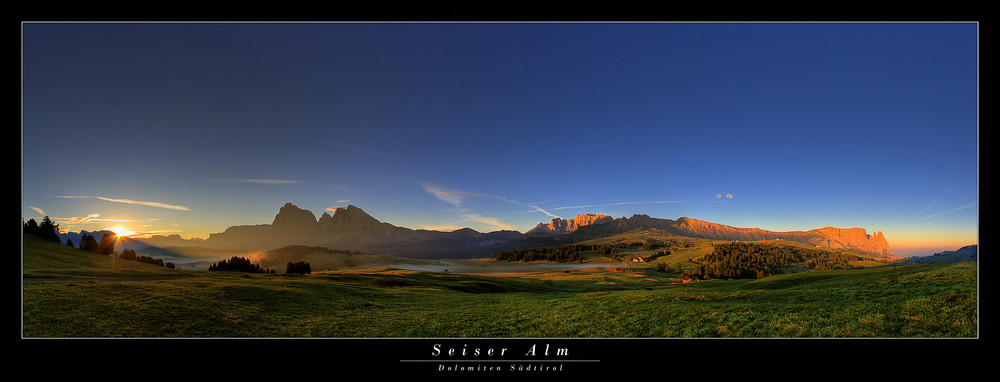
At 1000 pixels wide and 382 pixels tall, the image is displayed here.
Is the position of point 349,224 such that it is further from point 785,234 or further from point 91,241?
point 785,234

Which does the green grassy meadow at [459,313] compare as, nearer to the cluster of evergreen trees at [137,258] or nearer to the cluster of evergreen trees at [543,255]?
the cluster of evergreen trees at [137,258]

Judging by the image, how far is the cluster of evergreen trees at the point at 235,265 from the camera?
25.2 meters

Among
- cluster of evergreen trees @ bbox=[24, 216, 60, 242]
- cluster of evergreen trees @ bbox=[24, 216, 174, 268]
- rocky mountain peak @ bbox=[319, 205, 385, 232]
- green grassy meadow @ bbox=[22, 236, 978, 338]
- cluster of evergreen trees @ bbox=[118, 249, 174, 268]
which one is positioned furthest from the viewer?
rocky mountain peak @ bbox=[319, 205, 385, 232]

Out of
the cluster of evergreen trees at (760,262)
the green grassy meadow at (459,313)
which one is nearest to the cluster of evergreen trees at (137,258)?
the green grassy meadow at (459,313)

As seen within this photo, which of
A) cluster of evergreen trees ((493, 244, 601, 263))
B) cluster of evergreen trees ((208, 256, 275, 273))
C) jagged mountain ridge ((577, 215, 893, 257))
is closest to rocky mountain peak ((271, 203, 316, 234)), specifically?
cluster of evergreen trees ((208, 256, 275, 273))

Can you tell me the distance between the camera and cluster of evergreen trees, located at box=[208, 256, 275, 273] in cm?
2522

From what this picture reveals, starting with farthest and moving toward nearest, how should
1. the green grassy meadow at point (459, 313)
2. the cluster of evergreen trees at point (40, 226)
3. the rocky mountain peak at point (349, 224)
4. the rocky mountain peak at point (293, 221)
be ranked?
the rocky mountain peak at point (349, 224)
the rocky mountain peak at point (293, 221)
the cluster of evergreen trees at point (40, 226)
the green grassy meadow at point (459, 313)

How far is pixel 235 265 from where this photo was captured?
→ 26000 mm

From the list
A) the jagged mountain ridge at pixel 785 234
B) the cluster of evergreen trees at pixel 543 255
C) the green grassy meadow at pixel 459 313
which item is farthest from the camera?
the cluster of evergreen trees at pixel 543 255

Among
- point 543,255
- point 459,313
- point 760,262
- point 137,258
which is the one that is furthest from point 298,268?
point 760,262

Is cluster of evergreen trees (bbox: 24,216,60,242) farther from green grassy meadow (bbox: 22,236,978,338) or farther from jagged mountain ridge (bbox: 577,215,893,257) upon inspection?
jagged mountain ridge (bbox: 577,215,893,257)

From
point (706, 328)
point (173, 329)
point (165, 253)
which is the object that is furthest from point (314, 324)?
point (165, 253)
